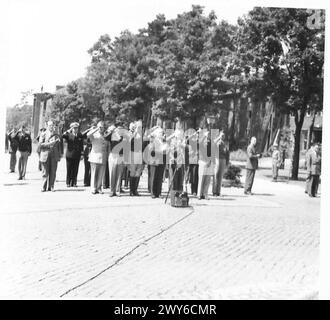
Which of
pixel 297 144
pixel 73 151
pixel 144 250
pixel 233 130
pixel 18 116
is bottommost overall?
pixel 144 250

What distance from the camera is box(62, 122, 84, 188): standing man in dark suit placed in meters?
8.46

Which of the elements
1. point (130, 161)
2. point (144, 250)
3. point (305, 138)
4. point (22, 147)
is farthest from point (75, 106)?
point (305, 138)

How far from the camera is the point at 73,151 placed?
9.41m

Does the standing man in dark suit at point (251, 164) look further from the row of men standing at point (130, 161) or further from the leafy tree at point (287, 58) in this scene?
the leafy tree at point (287, 58)

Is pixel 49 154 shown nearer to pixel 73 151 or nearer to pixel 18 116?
pixel 73 151

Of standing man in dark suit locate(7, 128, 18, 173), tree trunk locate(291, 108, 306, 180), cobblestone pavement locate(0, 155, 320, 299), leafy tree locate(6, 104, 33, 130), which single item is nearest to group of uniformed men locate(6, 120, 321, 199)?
tree trunk locate(291, 108, 306, 180)

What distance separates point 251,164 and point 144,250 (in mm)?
4771

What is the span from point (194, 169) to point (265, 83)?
2.21 meters

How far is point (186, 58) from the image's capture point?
14.4m

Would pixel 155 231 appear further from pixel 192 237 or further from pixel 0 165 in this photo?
pixel 0 165

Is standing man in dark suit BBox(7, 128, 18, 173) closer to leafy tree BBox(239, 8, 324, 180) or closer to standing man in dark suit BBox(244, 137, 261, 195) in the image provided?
leafy tree BBox(239, 8, 324, 180)

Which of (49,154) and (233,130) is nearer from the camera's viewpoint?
(49,154)

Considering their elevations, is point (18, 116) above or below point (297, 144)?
below

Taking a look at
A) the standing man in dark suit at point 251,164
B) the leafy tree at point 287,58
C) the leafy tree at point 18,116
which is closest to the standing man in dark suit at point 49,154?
the leafy tree at point 18,116
